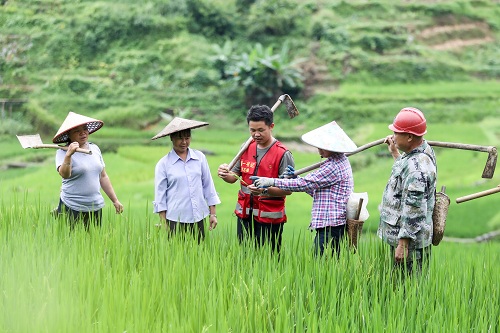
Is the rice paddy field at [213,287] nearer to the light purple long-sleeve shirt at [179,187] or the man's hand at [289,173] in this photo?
the light purple long-sleeve shirt at [179,187]

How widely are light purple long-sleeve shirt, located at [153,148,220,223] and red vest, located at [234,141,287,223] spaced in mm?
323

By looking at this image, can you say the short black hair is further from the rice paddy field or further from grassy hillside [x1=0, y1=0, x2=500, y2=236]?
grassy hillside [x1=0, y1=0, x2=500, y2=236]

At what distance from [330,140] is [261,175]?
0.51 metres

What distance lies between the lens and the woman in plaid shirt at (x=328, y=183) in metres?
4.45

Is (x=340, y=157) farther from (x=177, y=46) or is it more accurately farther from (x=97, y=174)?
(x=177, y=46)

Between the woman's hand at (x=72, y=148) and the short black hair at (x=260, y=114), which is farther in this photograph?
the woman's hand at (x=72, y=148)

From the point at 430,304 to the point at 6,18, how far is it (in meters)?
12.3

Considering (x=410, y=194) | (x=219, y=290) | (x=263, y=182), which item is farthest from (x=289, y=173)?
(x=219, y=290)

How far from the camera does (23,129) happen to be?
12453mm

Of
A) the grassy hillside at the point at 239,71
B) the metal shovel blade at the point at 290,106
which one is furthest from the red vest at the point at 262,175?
the grassy hillside at the point at 239,71

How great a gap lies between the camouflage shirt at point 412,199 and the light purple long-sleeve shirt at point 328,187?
410mm

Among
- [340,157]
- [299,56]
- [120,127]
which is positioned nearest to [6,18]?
[120,127]

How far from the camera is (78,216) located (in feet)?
16.9

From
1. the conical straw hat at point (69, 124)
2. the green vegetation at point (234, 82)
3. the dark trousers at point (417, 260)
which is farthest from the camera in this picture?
the green vegetation at point (234, 82)
